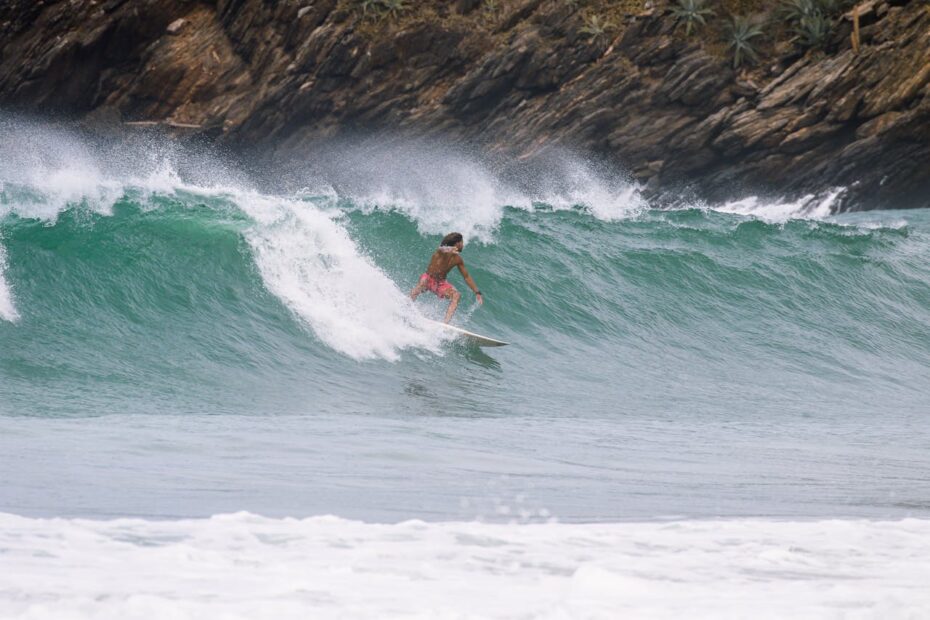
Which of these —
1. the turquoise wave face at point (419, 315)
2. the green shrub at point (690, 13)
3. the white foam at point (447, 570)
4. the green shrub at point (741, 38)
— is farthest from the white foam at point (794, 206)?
the white foam at point (447, 570)

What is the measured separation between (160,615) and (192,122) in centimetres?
2958

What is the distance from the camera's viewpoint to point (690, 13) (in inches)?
1130

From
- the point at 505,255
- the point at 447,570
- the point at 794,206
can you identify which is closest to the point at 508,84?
the point at 794,206

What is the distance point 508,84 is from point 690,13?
5070mm

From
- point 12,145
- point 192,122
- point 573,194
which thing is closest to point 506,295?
point 573,194

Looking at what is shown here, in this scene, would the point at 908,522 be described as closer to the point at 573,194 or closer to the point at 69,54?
the point at 573,194

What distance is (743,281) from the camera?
642 inches

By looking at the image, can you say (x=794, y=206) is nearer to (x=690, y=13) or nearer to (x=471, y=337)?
(x=690, y=13)

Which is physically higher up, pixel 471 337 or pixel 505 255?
pixel 505 255

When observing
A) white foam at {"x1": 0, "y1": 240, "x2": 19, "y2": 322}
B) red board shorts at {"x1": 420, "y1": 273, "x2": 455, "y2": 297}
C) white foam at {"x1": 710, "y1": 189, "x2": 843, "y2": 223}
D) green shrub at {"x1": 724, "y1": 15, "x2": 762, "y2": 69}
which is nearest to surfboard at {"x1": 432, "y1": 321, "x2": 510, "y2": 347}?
red board shorts at {"x1": 420, "y1": 273, "x2": 455, "y2": 297}

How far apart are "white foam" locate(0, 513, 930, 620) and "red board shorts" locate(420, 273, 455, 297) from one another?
24.6 ft

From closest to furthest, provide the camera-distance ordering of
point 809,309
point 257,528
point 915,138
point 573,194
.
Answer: point 257,528 < point 809,309 < point 915,138 < point 573,194

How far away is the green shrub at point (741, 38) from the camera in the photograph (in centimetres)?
2814

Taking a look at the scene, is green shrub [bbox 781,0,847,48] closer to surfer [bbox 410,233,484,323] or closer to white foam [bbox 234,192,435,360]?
white foam [bbox 234,192,435,360]
